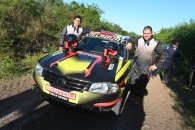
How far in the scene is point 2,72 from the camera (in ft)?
29.4

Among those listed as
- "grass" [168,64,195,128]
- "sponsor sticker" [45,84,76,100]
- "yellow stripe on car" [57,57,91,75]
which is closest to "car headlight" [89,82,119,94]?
"sponsor sticker" [45,84,76,100]

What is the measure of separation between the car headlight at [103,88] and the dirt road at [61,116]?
51 cm

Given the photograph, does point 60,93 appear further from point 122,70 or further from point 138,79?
point 138,79

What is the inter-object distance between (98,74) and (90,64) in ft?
1.57

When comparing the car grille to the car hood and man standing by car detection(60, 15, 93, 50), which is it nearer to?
the car hood

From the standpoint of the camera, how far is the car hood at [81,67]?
5.64 meters

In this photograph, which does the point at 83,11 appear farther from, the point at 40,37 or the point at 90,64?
the point at 90,64

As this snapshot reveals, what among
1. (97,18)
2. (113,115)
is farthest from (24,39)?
(97,18)

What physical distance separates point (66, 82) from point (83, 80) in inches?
12.9

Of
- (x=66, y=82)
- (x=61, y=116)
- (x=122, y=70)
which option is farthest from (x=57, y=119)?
(x=122, y=70)

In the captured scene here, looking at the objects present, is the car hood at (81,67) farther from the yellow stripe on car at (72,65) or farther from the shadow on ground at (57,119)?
the shadow on ground at (57,119)

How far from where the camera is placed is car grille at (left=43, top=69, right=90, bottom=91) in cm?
547

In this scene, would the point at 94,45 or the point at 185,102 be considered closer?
the point at 94,45

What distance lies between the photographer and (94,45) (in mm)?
7652
